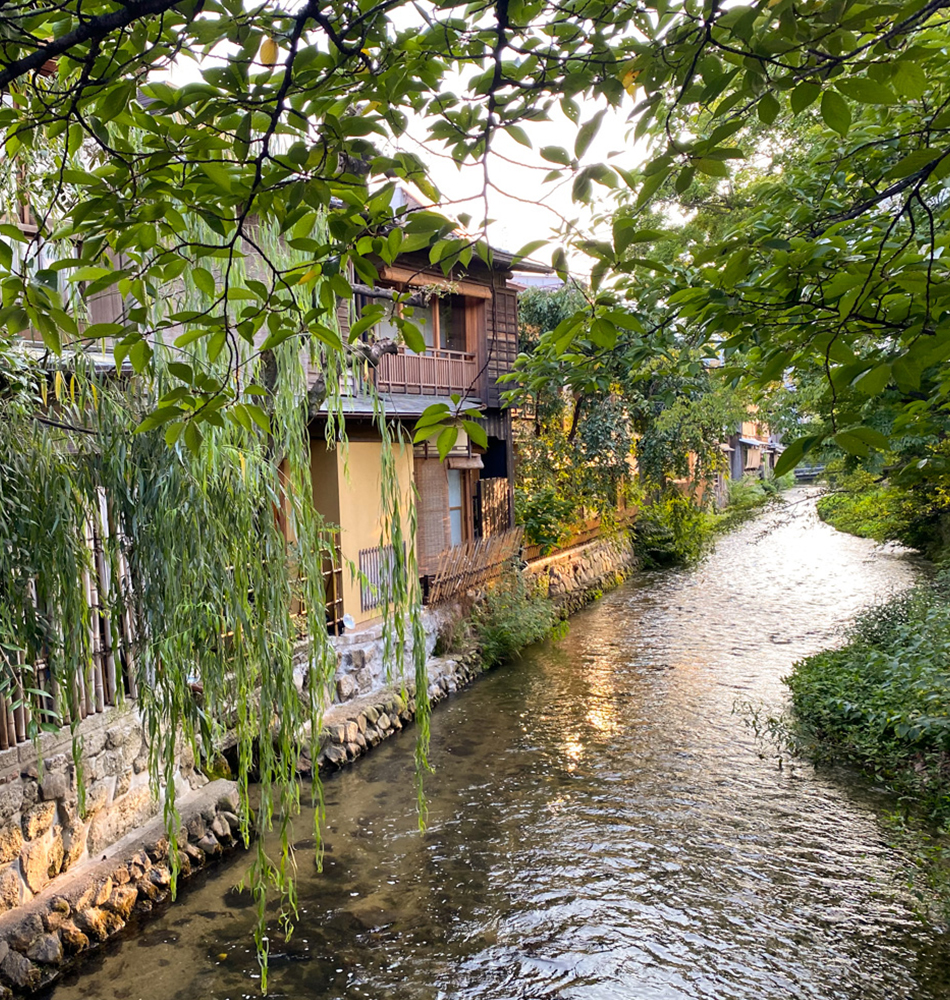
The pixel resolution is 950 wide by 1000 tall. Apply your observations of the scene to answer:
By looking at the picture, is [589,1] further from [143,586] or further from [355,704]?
[355,704]

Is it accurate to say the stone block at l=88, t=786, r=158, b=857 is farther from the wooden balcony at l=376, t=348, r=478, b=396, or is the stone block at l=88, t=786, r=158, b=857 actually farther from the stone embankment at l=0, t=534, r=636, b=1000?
the wooden balcony at l=376, t=348, r=478, b=396

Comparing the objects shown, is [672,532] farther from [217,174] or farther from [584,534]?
[217,174]

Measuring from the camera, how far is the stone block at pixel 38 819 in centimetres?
452

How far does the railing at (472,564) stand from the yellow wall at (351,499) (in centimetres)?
108

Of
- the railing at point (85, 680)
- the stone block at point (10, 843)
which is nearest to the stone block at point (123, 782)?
the railing at point (85, 680)

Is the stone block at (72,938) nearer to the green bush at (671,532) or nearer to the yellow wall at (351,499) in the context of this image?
the yellow wall at (351,499)

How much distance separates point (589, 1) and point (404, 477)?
9540 millimetres

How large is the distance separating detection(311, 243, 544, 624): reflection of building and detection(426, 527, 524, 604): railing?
1.09 ft

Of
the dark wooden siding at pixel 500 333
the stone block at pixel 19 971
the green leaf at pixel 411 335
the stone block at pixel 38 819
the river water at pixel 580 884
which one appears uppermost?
the dark wooden siding at pixel 500 333

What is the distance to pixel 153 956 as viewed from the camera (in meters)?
4.67

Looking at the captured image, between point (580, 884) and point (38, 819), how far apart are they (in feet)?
12.1

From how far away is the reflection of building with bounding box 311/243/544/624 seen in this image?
10.0 m

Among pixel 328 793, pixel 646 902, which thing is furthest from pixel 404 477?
pixel 646 902

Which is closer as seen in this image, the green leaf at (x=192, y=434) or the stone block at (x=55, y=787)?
the green leaf at (x=192, y=434)
